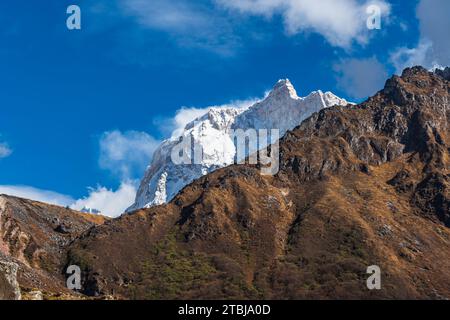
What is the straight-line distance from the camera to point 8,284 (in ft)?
454

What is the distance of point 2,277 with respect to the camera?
139 meters

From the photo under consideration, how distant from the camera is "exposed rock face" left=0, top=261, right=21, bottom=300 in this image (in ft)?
430

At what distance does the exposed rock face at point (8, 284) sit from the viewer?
430ft
